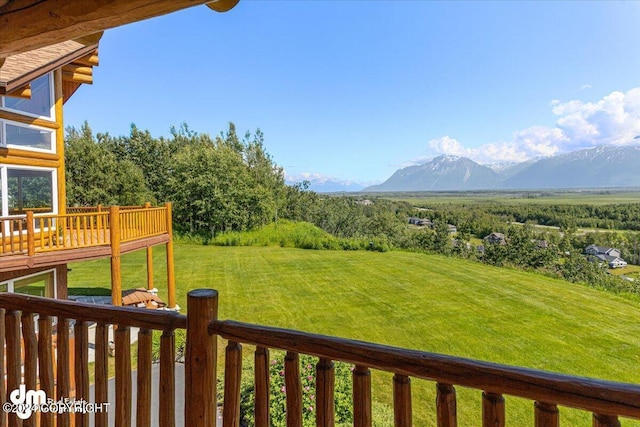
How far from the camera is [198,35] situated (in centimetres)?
1248

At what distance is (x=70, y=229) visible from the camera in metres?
5.19

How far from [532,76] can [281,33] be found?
15981mm

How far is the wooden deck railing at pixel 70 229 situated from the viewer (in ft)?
15.0

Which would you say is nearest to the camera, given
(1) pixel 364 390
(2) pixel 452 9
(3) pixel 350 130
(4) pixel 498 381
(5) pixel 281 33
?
(4) pixel 498 381

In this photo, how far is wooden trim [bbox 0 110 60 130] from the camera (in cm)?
492

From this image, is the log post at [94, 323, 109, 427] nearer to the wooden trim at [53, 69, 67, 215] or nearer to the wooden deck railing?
the wooden deck railing

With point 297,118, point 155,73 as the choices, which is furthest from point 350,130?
point 155,73

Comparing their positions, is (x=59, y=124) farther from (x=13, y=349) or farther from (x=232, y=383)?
(x=232, y=383)

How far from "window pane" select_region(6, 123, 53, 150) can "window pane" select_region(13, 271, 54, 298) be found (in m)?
2.03

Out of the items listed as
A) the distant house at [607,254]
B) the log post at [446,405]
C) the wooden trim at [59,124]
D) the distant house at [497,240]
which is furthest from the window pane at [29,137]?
the distant house at [607,254]

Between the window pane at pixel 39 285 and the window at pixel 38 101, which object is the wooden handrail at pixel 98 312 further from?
the window at pixel 38 101

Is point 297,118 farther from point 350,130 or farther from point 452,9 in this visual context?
point 452,9

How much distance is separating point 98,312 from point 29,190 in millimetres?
5609

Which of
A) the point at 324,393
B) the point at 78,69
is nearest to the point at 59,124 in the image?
the point at 78,69
